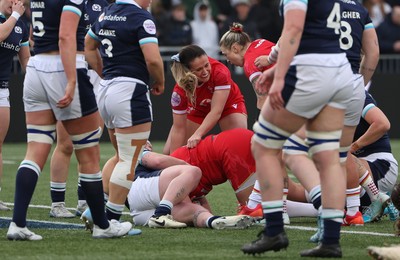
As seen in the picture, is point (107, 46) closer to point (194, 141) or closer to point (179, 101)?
point (194, 141)

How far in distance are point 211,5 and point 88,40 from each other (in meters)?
14.8

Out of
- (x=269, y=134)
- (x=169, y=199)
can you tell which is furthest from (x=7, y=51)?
(x=269, y=134)

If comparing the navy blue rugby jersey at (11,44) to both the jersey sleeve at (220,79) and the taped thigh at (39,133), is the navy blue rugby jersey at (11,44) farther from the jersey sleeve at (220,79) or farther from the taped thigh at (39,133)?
the taped thigh at (39,133)

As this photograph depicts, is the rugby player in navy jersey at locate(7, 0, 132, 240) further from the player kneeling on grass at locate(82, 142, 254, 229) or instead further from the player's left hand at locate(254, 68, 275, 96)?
the player's left hand at locate(254, 68, 275, 96)

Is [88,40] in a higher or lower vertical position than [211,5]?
higher

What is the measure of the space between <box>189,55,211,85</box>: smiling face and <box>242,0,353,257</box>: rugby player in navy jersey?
2503 millimetres

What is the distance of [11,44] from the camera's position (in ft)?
31.8

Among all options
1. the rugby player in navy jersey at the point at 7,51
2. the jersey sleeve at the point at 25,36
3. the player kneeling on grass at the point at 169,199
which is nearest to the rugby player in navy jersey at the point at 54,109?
the player kneeling on grass at the point at 169,199

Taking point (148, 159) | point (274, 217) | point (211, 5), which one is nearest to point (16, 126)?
point (211, 5)

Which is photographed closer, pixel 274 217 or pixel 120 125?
pixel 274 217

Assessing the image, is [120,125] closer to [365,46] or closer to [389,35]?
[365,46]

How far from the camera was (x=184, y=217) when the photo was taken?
818cm

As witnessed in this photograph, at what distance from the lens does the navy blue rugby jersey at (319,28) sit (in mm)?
6301

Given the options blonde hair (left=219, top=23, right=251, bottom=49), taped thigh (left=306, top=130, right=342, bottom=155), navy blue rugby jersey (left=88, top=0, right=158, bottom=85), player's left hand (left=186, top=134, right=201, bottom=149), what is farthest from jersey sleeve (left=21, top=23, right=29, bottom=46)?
taped thigh (left=306, top=130, right=342, bottom=155)
